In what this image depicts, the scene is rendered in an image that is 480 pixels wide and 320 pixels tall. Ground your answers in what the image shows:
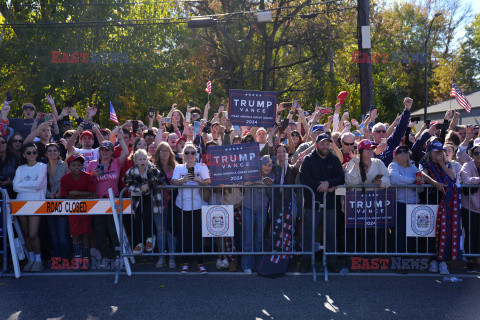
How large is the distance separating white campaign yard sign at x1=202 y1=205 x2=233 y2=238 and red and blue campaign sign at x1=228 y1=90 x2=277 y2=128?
57.2 inches

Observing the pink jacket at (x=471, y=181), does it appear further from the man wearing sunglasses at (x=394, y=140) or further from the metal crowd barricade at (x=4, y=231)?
the metal crowd barricade at (x=4, y=231)

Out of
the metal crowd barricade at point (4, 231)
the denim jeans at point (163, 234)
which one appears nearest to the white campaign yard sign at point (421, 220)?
the denim jeans at point (163, 234)

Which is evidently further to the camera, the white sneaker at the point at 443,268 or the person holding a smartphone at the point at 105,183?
the person holding a smartphone at the point at 105,183

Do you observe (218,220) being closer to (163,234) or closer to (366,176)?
(163,234)

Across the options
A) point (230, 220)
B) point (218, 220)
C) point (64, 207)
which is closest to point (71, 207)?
point (64, 207)

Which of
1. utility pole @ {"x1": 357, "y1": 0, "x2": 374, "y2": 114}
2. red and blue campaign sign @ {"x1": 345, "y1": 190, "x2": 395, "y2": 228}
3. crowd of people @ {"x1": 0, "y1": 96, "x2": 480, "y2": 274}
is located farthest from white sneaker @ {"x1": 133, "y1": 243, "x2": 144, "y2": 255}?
utility pole @ {"x1": 357, "y1": 0, "x2": 374, "y2": 114}

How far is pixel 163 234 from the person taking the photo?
7.80 meters

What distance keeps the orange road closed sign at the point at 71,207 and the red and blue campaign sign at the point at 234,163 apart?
143 centimetres

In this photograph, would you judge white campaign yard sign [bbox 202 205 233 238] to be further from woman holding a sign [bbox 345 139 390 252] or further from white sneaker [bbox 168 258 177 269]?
woman holding a sign [bbox 345 139 390 252]

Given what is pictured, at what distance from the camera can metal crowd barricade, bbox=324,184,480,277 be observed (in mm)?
7367

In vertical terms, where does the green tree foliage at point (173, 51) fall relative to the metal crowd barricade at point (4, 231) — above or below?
above

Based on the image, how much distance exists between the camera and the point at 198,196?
7668 mm

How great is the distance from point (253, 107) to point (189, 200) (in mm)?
1783

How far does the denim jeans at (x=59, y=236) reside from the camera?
7918mm
